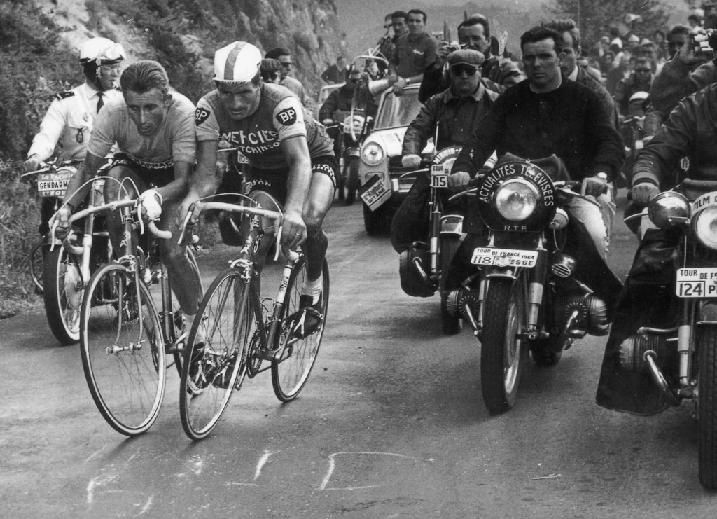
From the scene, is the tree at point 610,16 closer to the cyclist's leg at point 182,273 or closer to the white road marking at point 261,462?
the cyclist's leg at point 182,273

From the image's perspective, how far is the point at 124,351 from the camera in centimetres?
711

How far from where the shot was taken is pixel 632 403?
653 centimetres

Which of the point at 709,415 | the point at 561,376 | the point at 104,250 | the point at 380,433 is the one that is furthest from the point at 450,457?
the point at 104,250

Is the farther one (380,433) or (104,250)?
(104,250)

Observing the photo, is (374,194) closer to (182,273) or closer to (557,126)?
(557,126)

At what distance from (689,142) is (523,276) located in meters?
1.17

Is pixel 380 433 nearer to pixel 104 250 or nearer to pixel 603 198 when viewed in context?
pixel 603 198

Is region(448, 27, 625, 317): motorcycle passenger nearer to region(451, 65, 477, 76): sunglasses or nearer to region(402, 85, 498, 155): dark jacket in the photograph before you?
region(402, 85, 498, 155): dark jacket

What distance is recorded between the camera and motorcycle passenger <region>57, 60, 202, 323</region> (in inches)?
299

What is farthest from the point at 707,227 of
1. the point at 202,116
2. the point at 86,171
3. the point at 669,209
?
the point at 86,171

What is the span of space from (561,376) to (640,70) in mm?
12123

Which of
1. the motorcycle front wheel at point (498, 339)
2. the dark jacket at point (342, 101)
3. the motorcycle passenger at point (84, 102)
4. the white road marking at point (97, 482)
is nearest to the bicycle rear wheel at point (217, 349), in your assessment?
the white road marking at point (97, 482)

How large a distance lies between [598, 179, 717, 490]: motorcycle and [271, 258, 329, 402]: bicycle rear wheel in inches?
70.7

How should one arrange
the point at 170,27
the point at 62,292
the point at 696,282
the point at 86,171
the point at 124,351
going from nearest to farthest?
the point at 696,282 → the point at 124,351 → the point at 86,171 → the point at 62,292 → the point at 170,27
